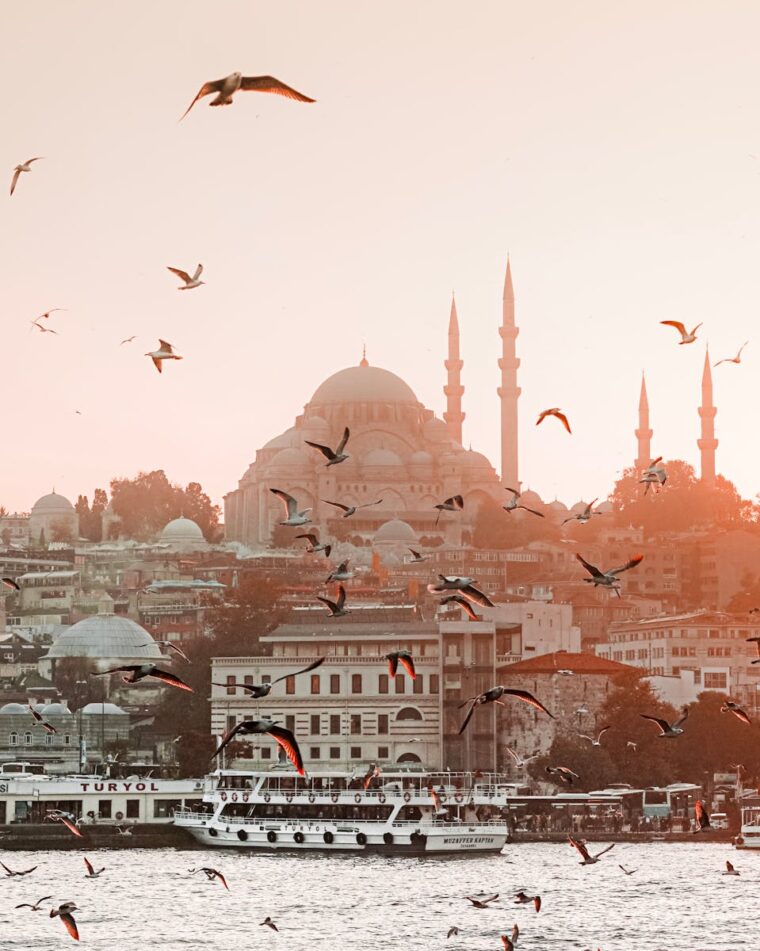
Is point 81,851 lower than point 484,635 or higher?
lower

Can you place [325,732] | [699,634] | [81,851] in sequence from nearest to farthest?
[81,851] → [325,732] → [699,634]

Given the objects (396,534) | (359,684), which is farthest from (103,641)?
(396,534)

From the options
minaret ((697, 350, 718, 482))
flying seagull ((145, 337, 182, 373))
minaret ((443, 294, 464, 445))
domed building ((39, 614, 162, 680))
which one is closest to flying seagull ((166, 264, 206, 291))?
flying seagull ((145, 337, 182, 373))

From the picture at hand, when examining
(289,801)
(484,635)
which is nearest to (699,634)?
(484,635)

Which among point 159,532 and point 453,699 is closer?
point 453,699

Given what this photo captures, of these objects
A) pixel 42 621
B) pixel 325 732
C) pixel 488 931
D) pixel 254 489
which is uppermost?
pixel 254 489

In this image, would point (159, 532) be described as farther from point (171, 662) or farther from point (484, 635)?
point (484, 635)

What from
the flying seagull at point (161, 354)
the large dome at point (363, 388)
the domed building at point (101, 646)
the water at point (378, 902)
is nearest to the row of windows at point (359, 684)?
the water at point (378, 902)
